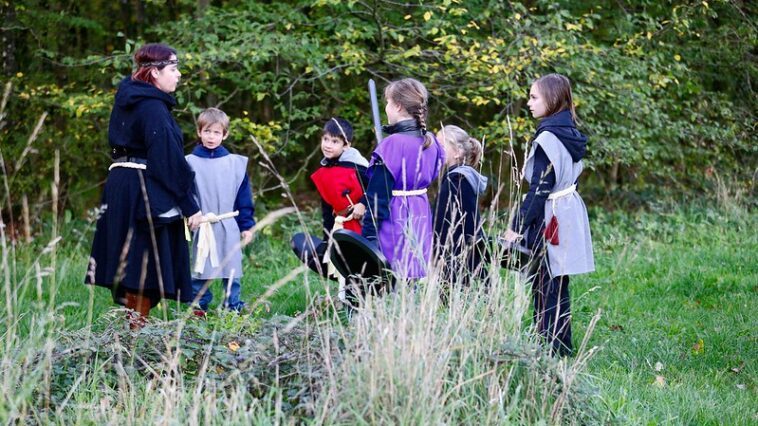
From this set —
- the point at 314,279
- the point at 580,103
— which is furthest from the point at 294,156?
the point at 314,279

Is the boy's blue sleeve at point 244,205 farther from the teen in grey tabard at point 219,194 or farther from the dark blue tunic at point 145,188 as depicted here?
the dark blue tunic at point 145,188

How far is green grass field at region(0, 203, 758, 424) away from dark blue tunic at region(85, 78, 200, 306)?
33 centimetres

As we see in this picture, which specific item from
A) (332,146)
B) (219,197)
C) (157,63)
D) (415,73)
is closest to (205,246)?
(219,197)

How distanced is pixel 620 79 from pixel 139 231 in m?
6.17

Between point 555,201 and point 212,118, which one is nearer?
point 555,201

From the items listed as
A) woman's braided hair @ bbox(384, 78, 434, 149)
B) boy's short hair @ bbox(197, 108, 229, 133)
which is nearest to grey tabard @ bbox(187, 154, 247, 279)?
boy's short hair @ bbox(197, 108, 229, 133)

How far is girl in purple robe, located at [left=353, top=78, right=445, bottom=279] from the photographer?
5.26m

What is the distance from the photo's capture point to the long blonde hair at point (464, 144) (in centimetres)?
619

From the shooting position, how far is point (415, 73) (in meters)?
10.5

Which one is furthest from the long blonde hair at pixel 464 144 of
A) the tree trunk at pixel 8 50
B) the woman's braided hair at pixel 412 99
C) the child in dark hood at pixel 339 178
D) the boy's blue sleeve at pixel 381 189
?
the tree trunk at pixel 8 50

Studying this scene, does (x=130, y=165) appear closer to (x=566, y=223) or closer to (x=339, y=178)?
(x=339, y=178)

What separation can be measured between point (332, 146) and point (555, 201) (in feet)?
5.12

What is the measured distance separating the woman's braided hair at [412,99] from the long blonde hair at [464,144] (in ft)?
2.59

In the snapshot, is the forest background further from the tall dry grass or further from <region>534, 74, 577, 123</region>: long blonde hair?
the tall dry grass
